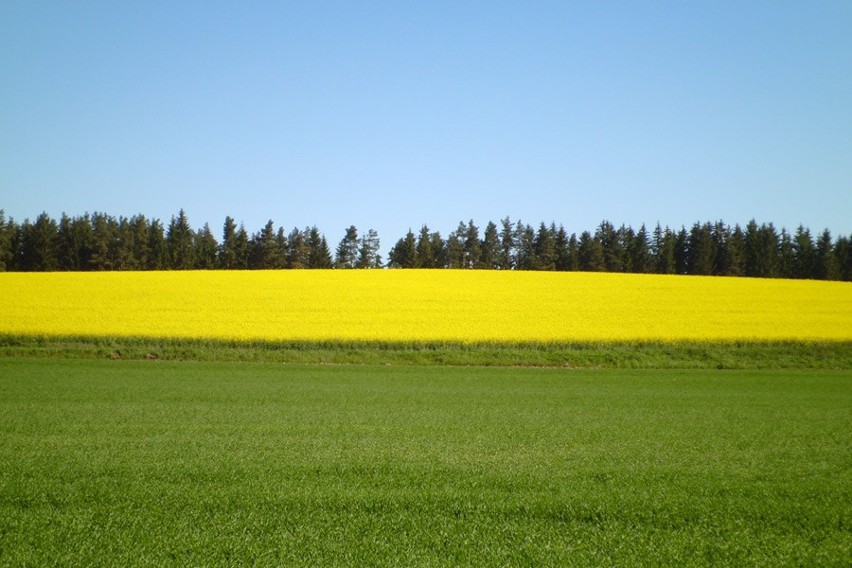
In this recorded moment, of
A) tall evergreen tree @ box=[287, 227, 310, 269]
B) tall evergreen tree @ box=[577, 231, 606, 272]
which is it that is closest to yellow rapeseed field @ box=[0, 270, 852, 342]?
tall evergreen tree @ box=[577, 231, 606, 272]

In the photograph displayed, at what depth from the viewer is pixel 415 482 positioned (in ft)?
24.8

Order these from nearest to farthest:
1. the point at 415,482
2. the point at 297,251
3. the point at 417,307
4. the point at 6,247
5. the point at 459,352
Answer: the point at 415,482 < the point at 459,352 < the point at 417,307 < the point at 6,247 < the point at 297,251

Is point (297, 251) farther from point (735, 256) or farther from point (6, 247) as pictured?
point (735, 256)

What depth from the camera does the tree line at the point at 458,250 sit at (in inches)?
3494

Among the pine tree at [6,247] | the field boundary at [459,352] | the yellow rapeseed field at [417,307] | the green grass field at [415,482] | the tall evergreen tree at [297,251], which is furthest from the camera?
the tall evergreen tree at [297,251]

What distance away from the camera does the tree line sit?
88.8m

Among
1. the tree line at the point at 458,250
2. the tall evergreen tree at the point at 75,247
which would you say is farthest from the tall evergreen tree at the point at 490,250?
the tall evergreen tree at the point at 75,247

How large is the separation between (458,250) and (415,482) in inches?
3660

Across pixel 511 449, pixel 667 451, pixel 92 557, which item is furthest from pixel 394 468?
pixel 667 451

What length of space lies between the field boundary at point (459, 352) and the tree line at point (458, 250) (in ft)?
212

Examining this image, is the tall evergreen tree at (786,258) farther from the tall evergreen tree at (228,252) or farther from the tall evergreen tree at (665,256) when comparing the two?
the tall evergreen tree at (228,252)

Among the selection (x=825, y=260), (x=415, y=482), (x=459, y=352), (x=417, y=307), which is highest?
(x=825, y=260)

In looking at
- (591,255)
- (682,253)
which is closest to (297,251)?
(591,255)

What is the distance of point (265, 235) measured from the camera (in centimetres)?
9469
